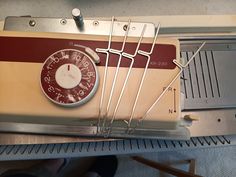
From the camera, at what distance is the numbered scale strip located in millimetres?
675

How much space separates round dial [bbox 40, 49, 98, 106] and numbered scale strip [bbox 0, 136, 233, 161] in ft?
0.78

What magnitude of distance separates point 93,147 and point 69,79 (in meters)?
0.27

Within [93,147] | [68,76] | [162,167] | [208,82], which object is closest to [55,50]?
[68,76]

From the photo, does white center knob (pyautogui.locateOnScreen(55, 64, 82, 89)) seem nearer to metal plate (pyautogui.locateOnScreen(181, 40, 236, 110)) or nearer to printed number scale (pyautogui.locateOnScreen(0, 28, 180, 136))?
printed number scale (pyautogui.locateOnScreen(0, 28, 180, 136))

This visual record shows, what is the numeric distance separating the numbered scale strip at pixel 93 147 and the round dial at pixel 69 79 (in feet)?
0.78

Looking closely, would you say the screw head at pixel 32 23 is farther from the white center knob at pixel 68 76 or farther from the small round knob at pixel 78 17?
the white center knob at pixel 68 76

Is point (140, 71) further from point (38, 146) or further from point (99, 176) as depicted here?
point (99, 176)

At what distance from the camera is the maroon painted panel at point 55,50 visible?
513mm

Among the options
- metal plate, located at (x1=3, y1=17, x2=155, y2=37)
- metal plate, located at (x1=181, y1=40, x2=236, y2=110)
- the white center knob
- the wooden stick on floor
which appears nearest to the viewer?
the white center knob

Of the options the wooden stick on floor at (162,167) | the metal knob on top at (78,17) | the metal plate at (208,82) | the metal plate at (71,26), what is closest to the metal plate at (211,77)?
the metal plate at (208,82)

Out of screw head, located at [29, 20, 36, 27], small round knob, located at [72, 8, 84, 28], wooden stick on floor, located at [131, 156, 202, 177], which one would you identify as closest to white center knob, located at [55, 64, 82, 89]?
small round knob, located at [72, 8, 84, 28]

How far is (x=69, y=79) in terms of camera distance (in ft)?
1.58

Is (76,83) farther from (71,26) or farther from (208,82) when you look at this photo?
(208,82)

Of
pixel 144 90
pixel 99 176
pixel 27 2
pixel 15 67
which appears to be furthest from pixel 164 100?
pixel 99 176
